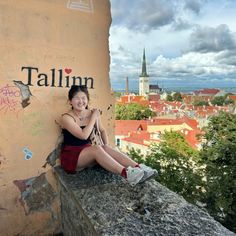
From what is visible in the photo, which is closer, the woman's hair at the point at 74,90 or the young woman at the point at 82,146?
the young woman at the point at 82,146

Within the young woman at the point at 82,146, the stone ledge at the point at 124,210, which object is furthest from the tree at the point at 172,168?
the stone ledge at the point at 124,210

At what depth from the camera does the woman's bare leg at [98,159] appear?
7.47 ft

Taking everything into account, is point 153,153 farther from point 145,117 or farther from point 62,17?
point 145,117

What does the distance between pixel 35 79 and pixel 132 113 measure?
4916 centimetres

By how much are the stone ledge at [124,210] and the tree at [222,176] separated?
5239 mm

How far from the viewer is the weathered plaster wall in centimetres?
246

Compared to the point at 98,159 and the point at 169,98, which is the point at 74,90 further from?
the point at 169,98

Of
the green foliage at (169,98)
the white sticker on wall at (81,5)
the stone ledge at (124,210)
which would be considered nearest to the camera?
the stone ledge at (124,210)

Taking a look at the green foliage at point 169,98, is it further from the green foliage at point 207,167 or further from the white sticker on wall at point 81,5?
the white sticker on wall at point 81,5

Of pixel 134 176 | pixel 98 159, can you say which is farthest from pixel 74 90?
pixel 134 176

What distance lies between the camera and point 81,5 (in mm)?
2697

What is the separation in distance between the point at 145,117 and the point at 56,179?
2042 inches

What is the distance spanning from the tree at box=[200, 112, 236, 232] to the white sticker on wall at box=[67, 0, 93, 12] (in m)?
5.37

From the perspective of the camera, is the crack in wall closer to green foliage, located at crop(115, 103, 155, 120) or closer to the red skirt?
the red skirt
